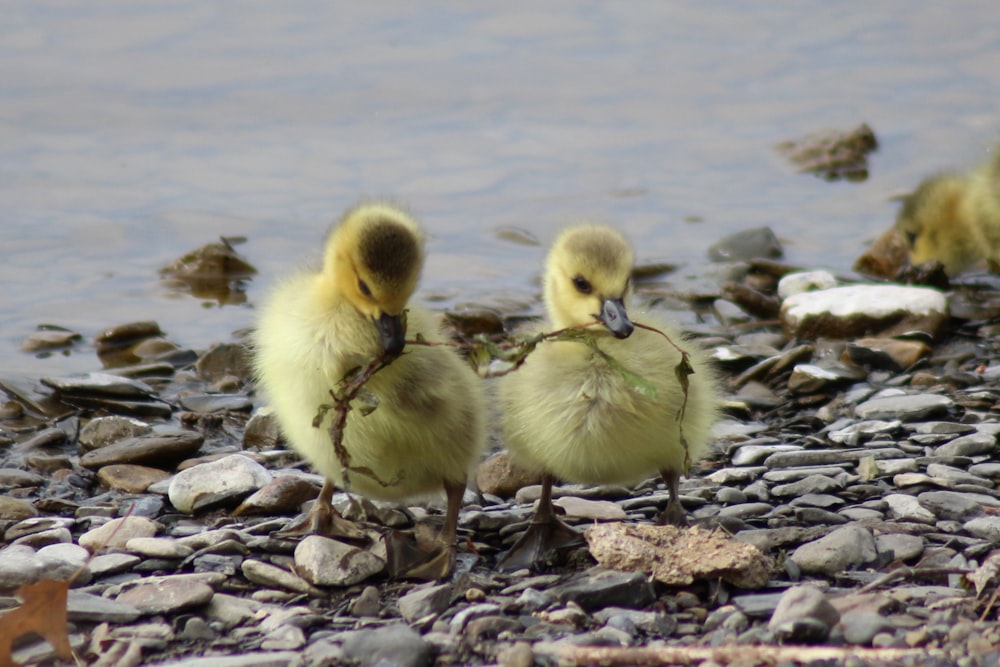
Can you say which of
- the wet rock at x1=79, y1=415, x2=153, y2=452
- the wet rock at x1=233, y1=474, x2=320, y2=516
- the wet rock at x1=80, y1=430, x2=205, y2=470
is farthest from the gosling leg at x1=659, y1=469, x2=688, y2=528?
the wet rock at x1=79, y1=415, x2=153, y2=452

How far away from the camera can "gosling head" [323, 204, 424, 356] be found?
419 centimetres

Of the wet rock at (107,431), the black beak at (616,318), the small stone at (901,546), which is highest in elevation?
the black beak at (616,318)

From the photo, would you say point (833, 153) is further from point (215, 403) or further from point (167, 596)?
point (167, 596)

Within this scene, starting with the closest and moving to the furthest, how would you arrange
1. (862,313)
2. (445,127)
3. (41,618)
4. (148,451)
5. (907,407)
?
(41,618)
(148,451)
(907,407)
(862,313)
(445,127)

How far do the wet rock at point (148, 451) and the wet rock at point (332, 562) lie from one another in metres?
1.57

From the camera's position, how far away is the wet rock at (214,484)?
5.01 metres

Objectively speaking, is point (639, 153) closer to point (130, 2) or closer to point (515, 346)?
point (130, 2)

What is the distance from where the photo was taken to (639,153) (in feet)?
39.4

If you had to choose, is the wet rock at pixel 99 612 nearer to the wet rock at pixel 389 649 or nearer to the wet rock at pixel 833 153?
the wet rock at pixel 389 649

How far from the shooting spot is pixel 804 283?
8.46 m

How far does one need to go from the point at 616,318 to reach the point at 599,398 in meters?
0.28

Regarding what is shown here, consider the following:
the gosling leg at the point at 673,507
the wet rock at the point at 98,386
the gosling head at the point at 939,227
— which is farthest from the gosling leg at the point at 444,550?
the gosling head at the point at 939,227

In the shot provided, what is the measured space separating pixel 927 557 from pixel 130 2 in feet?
38.8

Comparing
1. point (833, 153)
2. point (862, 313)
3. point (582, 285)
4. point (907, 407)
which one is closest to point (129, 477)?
point (582, 285)
